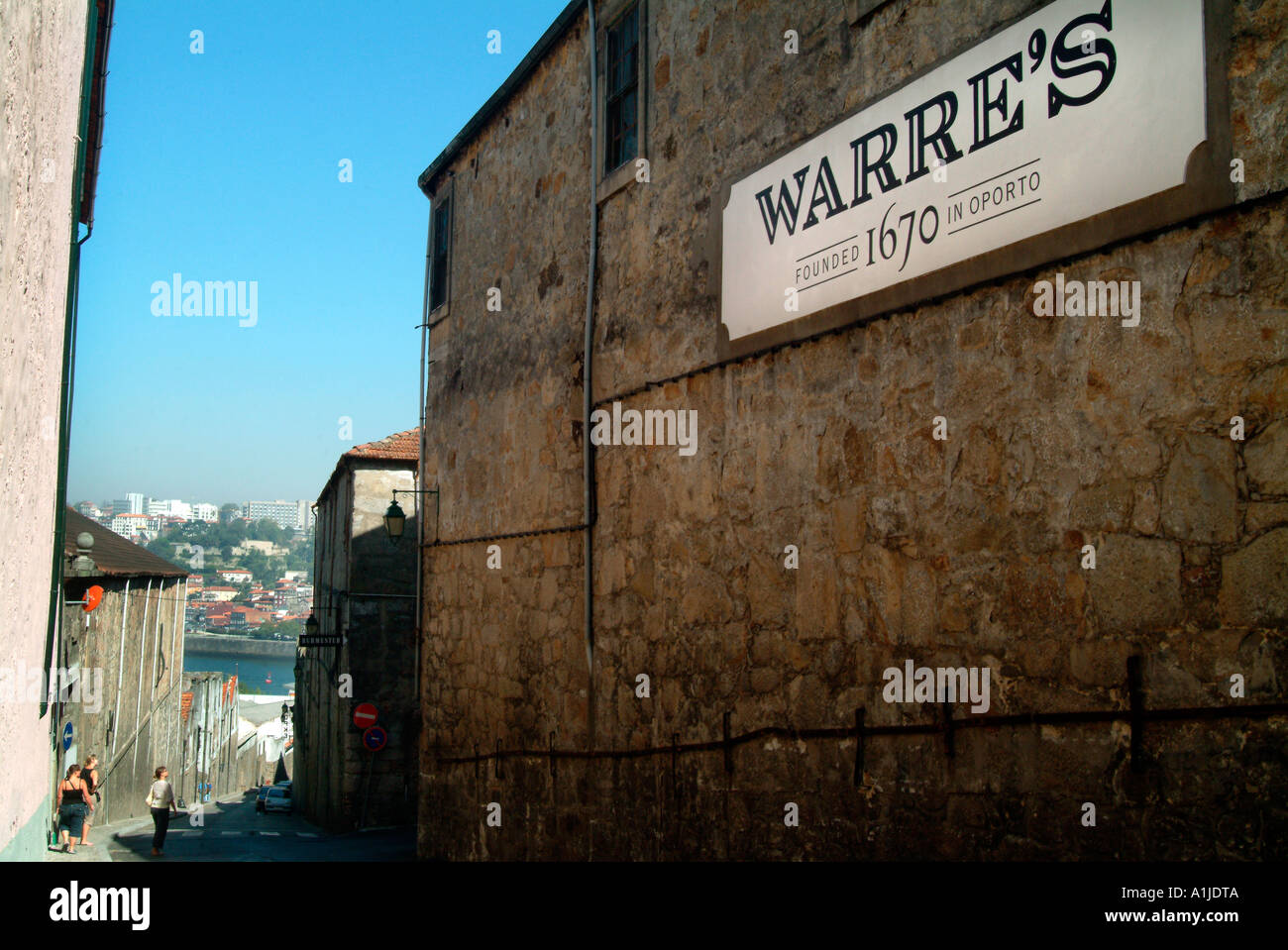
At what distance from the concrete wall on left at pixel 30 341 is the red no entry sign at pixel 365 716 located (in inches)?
532

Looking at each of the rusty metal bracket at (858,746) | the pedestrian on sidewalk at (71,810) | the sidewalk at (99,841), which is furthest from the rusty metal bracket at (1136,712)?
the pedestrian on sidewalk at (71,810)

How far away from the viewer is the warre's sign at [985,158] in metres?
3.90

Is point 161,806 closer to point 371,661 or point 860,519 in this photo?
point 371,661

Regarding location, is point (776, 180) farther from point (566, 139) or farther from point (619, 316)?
point (566, 139)

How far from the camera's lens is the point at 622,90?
25.3 ft

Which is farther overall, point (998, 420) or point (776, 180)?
point (776, 180)

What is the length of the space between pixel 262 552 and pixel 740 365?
19730 centimetres

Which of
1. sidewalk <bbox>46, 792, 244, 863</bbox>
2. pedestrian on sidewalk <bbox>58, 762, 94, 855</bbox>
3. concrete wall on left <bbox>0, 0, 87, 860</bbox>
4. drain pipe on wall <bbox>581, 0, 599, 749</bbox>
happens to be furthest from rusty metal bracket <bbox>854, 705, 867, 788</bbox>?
pedestrian on sidewalk <bbox>58, 762, 94, 855</bbox>

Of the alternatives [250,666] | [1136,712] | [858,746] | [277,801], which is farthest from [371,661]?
[250,666]

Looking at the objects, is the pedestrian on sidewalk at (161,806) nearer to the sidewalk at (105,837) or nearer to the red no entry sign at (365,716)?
the sidewalk at (105,837)

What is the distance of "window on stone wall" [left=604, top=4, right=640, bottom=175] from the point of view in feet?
24.9

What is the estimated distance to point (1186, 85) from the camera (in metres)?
3.79
